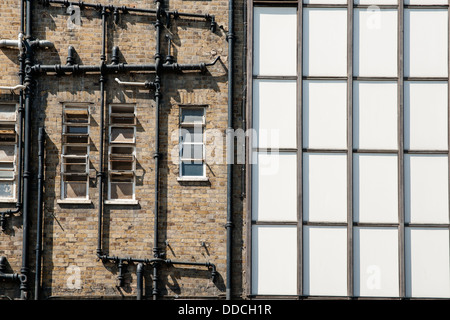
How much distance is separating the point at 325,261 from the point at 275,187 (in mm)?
1917

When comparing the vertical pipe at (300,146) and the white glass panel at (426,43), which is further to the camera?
the white glass panel at (426,43)

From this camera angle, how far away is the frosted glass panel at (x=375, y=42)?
50.0 ft

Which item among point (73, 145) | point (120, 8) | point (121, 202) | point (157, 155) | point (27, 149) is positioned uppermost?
point (120, 8)

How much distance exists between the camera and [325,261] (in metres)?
14.9

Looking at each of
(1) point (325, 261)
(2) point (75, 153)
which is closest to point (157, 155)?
(2) point (75, 153)

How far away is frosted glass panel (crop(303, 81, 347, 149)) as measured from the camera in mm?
15125

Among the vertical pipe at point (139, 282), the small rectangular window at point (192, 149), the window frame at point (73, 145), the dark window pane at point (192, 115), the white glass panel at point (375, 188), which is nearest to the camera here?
the vertical pipe at point (139, 282)

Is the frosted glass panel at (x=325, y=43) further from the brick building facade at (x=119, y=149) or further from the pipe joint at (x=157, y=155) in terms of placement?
the pipe joint at (x=157, y=155)

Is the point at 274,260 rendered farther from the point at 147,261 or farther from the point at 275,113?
the point at 275,113

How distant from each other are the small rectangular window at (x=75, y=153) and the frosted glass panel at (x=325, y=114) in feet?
16.0

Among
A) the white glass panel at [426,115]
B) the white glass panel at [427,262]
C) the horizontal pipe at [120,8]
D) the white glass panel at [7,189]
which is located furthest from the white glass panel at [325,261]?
the white glass panel at [7,189]

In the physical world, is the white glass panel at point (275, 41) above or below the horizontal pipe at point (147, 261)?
above

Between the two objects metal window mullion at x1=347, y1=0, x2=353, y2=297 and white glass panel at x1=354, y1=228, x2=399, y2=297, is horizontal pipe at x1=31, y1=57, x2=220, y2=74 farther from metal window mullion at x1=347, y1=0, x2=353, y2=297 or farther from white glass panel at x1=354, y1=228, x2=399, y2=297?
white glass panel at x1=354, y1=228, x2=399, y2=297
